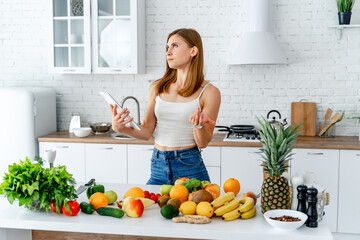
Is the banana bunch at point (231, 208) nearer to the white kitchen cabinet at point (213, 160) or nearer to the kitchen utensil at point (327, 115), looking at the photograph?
the white kitchen cabinet at point (213, 160)

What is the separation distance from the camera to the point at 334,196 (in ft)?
13.5

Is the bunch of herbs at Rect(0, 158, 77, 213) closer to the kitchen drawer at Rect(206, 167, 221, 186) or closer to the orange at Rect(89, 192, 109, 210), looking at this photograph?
the orange at Rect(89, 192, 109, 210)

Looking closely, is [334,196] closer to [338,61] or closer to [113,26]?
[338,61]

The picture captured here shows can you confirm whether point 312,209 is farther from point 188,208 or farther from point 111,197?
A: point 111,197

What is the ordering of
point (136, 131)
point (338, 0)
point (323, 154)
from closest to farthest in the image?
point (136, 131) → point (323, 154) → point (338, 0)

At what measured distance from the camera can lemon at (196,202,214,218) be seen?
195 cm

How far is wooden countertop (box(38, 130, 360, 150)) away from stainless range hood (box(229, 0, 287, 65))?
0.82 metres

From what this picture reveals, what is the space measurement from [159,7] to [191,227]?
341 cm

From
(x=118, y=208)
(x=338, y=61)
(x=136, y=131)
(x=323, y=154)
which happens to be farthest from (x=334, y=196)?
(x=118, y=208)

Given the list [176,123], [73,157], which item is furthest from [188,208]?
[73,157]

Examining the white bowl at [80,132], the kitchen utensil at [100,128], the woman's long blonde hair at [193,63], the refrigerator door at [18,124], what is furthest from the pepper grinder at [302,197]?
the refrigerator door at [18,124]

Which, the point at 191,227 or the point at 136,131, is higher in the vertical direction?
the point at 136,131

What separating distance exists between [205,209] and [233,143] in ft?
7.44

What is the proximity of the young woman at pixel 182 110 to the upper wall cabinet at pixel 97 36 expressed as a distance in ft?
6.23
